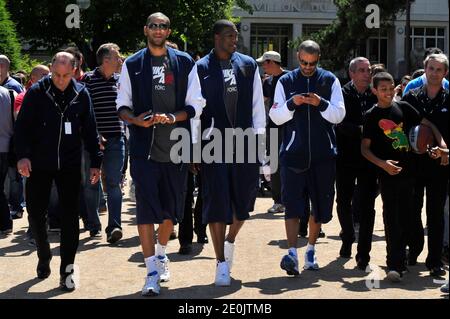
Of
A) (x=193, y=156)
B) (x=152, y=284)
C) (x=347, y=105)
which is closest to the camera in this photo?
(x=152, y=284)

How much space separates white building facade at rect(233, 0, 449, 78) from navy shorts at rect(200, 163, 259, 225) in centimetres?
4779

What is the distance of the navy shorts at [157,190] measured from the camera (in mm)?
7141

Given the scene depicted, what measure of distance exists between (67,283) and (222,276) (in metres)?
1.29

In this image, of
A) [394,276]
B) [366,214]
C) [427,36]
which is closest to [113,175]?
[366,214]

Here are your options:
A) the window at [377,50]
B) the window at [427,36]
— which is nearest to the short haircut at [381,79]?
the window at [377,50]

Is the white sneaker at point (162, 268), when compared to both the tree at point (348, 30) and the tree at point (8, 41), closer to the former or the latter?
the tree at point (8, 41)

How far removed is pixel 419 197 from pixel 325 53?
31912 millimetres

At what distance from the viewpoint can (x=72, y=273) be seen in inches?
292

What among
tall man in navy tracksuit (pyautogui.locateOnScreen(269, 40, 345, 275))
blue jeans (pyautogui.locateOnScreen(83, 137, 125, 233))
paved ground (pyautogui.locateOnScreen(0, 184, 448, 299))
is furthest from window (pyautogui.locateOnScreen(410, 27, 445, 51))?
tall man in navy tracksuit (pyautogui.locateOnScreen(269, 40, 345, 275))

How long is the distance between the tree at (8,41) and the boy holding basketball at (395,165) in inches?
496

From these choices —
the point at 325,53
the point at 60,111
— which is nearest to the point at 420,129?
the point at 60,111

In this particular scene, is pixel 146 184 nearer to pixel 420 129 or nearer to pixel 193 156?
pixel 193 156

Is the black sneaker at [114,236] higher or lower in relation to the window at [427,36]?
lower

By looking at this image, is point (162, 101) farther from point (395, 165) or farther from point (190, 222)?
point (190, 222)
